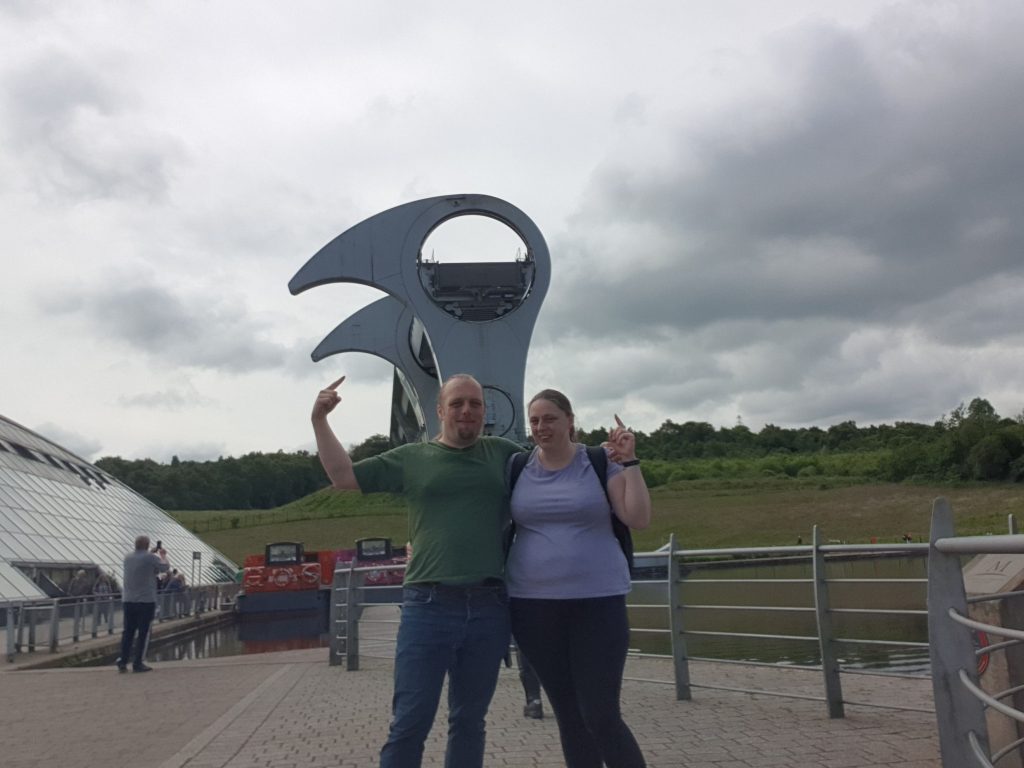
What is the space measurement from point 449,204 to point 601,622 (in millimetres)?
17159

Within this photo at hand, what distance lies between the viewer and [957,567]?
10.1ft

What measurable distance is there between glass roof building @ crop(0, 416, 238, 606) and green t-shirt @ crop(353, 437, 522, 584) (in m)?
17.8

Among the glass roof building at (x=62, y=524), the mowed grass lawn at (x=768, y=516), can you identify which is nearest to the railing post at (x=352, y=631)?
the glass roof building at (x=62, y=524)

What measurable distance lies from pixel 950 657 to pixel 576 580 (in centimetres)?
126

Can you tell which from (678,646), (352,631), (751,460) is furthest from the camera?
(751,460)

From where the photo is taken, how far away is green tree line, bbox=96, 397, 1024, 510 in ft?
185

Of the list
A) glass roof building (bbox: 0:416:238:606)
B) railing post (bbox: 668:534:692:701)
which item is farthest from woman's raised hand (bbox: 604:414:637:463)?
glass roof building (bbox: 0:416:238:606)

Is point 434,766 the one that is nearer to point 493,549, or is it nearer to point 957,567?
point 493,549

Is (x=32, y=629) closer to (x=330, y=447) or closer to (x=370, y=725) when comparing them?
(x=370, y=725)

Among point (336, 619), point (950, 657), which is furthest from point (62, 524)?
point (950, 657)

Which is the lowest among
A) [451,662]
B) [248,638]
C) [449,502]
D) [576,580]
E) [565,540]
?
[248,638]

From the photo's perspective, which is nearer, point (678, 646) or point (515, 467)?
point (515, 467)

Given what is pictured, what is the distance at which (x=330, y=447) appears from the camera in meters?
3.92

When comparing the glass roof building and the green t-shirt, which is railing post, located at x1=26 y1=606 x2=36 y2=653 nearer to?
the glass roof building
